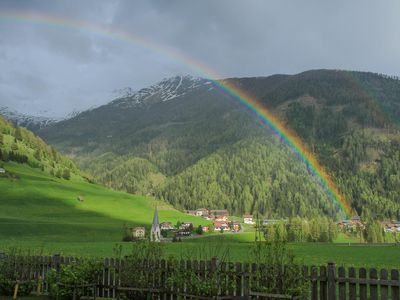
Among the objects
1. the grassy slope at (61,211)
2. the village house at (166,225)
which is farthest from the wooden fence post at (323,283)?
the village house at (166,225)

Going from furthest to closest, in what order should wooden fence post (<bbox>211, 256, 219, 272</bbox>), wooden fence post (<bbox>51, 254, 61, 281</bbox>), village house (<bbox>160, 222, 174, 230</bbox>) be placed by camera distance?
1. village house (<bbox>160, 222, 174, 230</bbox>)
2. wooden fence post (<bbox>51, 254, 61, 281</bbox>)
3. wooden fence post (<bbox>211, 256, 219, 272</bbox>)

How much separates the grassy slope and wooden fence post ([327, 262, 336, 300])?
7377cm

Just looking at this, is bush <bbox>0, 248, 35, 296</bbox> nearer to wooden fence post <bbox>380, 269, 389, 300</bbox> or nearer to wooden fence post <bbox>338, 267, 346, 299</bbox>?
wooden fence post <bbox>338, 267, 346, 299</bbox>

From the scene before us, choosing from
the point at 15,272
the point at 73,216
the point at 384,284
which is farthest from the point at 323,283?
the point at 73,216

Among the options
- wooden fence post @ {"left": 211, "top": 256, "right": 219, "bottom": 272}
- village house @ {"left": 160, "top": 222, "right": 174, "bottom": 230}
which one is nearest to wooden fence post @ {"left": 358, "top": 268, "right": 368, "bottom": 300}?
wooden fence post @ {"left": 211, "top": 256, "right": 219, "bottom": 272}

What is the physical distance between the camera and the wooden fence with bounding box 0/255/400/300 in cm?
1235

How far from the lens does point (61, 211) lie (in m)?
133

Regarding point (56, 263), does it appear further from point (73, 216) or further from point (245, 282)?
point (73, 216)

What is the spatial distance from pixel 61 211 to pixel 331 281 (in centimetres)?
12954

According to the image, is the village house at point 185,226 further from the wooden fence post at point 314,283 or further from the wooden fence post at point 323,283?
the wooden fence post at point 323,283

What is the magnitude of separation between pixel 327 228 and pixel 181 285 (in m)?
130

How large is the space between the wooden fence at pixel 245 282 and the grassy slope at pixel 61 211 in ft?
222

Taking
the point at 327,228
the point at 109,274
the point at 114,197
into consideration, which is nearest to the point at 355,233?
the point at 327,228

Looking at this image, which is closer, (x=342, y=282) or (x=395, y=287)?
(x=395, y=287)
